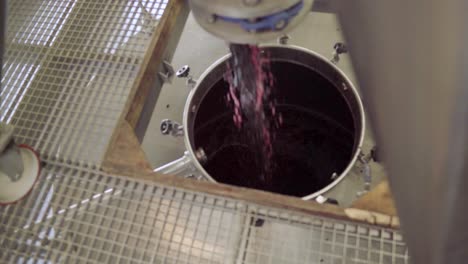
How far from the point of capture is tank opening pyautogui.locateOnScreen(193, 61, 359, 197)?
3.72 ft

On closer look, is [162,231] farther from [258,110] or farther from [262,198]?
[258,110]

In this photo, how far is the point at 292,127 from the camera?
126 cm

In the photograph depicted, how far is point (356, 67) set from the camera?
0.79 feet

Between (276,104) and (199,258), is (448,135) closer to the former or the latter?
(199,258)

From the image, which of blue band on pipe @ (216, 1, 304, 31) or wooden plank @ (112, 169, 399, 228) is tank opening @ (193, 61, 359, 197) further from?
blue band on pipe @ (216, 1, 304, 31)

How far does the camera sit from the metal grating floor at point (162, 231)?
59 cm

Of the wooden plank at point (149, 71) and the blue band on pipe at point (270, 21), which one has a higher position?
the blue band on pipe at point (270, 21)

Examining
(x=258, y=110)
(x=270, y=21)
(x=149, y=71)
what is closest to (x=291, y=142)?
(x=258, y=110)

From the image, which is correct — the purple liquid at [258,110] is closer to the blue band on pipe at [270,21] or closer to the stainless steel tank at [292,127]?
the stainless steel tank at [292,127]

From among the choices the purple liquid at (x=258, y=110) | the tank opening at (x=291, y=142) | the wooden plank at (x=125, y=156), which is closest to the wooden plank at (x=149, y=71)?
the wooden plank at (x=125, y=156)

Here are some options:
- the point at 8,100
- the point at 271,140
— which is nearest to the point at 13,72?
the point at 8,100

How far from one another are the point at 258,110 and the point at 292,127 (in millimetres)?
162

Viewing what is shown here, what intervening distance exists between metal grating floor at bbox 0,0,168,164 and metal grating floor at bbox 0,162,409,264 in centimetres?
8

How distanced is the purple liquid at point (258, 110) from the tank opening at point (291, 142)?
0.02 meters
